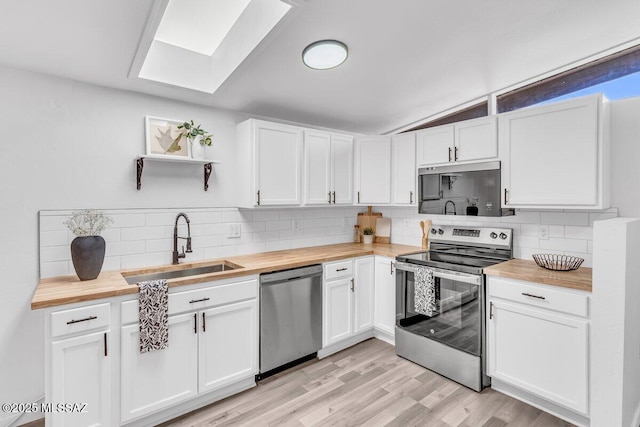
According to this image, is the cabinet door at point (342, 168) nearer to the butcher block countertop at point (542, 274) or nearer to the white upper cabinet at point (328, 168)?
the white upper cabinet at point (328, 168)

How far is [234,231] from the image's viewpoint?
9.68 ft

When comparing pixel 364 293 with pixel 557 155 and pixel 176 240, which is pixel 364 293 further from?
pixel 557 155

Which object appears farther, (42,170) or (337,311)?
(337,311)

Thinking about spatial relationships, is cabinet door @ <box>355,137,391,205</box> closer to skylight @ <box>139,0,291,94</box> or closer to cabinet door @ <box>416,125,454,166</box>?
cabinet door @ <box>416,125,454,166</box>

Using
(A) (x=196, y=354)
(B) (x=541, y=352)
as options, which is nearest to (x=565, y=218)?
(B) (x=541, y=352)

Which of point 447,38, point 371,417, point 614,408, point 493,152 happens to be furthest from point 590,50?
point 371,417

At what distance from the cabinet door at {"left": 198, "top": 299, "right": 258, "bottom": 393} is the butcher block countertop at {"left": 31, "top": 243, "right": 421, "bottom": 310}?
0.26m

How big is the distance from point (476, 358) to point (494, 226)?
1210 millimetres

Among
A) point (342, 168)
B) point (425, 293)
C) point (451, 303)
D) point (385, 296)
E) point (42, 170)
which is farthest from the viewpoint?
point (342, 168)

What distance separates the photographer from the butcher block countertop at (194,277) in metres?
1.71

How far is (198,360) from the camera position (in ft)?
6.97

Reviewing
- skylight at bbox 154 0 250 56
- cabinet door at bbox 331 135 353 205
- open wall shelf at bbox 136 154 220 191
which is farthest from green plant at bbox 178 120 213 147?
cabinet door at bbox 331 135 353 205

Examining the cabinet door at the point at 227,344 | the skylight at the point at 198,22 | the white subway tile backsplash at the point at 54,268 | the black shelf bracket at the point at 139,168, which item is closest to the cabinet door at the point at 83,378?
the cabinet door at the point at 227,344

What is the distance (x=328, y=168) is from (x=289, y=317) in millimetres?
1542
